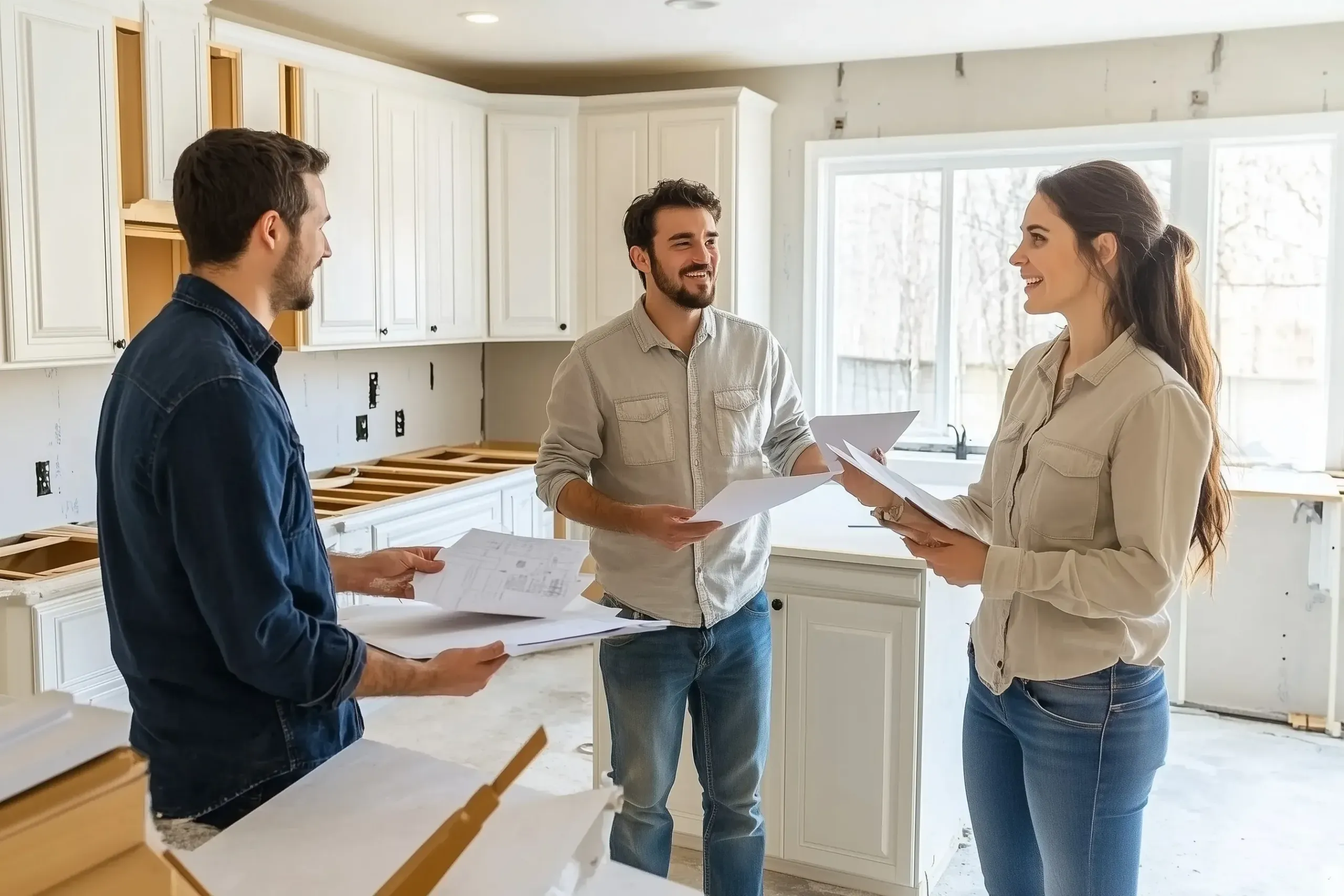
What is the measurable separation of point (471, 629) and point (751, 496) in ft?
1.88

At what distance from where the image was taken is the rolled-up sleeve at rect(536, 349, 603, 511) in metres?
2.19

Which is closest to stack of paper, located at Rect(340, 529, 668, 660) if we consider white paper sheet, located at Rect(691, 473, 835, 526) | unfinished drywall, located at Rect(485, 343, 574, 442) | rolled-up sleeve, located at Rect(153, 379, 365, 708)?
rolled-up sleeve, located at Rect(153, 379, 365, 708)

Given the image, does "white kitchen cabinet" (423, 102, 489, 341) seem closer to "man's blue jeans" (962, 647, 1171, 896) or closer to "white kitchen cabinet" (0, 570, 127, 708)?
"white kitchen cabinet" (0, 570, 127, 708)

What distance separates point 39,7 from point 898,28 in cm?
282

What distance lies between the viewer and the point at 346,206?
4.10 m

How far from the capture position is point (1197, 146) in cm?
429

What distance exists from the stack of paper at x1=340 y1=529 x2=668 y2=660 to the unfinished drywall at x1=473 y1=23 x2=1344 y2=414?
11.8 feet

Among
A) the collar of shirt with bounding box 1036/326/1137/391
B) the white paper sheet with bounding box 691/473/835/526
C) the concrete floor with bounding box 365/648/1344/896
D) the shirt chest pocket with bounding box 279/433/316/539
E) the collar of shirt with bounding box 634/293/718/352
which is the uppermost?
the collar of shirt with bounding box 634/293/718/352

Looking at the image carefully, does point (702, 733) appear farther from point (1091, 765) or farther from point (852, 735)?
point (1091, 765)

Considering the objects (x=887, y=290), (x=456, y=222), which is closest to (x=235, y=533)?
(x=456, y=222)

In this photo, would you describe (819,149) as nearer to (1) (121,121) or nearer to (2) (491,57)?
(2) (491,57)

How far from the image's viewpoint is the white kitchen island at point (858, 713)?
8.64 ft

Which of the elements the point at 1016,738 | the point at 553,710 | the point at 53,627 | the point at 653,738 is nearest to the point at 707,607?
the point at 653,738

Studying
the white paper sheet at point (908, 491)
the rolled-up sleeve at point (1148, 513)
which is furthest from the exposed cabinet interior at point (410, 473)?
the rolled-up sleeve at point (1148, 513)
